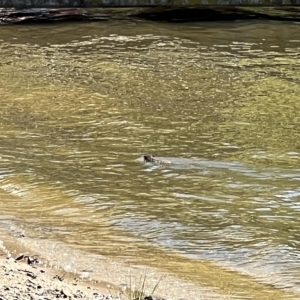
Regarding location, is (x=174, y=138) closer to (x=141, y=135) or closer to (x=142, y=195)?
(x=141, y=135)

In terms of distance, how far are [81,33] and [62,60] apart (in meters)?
2.43

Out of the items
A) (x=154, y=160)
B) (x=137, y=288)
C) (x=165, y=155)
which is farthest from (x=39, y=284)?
(x=165, y=155)

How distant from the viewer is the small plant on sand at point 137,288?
3057mm

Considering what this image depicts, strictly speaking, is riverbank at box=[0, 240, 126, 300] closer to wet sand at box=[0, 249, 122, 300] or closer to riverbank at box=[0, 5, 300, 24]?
wet sand at box=[0, 249, 122, 300]

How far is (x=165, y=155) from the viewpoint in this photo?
5590mm

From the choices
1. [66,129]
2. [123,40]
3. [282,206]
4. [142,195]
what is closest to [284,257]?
[282,206]

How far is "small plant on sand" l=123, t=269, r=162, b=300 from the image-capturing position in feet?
10.0

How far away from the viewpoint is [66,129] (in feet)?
20.9

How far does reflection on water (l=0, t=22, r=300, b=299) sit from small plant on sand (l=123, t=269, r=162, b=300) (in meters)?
0.21

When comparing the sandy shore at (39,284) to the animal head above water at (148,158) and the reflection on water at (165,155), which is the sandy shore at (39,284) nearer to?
the reflection on water at (165,155)

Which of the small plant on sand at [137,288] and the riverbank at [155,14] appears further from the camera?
the riverbank at [155,14]

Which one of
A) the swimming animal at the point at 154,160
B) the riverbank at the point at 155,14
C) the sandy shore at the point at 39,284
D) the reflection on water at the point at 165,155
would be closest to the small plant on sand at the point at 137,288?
the sandy shore at the point at 39,284

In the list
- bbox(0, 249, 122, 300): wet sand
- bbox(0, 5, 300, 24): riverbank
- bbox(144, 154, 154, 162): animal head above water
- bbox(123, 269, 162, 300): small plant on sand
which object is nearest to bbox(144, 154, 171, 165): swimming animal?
bbox(144, 154, 154, 162): animal head above water

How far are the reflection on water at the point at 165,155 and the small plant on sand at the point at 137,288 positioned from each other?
212 millimetres
